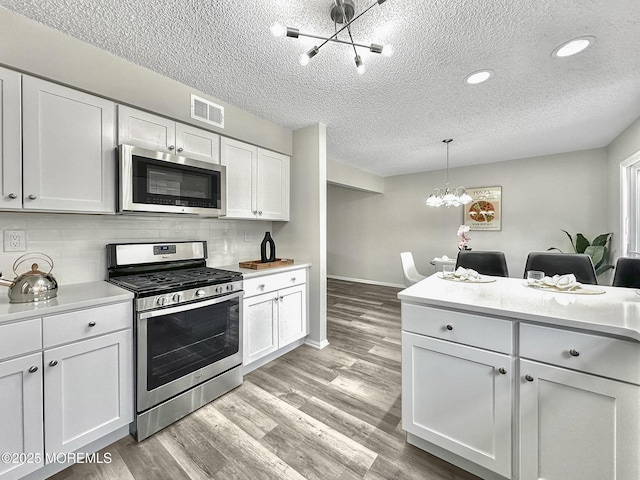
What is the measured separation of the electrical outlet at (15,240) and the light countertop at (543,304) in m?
2.42

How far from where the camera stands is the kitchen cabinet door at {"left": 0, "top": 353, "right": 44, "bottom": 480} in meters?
1.19

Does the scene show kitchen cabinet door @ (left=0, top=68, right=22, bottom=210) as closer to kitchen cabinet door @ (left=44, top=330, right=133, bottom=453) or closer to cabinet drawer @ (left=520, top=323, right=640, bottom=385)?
kitchen cabinet door @ (left=44, top=330, right=133, bottom=453)

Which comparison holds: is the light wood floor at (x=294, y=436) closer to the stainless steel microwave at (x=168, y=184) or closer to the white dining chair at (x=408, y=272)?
the stainless steel microwave at (x=168, y=184)

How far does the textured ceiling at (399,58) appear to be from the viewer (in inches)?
55.4

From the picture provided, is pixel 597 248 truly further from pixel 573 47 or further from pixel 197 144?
pixel 197 144

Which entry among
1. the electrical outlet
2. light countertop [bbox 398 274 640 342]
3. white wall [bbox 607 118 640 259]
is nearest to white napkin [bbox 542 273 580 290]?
light countertop [bbox 398 274 640 342]

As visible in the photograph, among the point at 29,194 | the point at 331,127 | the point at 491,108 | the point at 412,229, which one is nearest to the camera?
the point at 29,194

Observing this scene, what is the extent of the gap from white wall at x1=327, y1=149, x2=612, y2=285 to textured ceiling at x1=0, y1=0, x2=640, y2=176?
3.81 feet

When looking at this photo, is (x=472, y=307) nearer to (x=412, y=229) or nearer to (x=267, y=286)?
(x=267, y=286)

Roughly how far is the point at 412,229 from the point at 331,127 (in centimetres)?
343

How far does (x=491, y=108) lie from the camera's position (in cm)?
262

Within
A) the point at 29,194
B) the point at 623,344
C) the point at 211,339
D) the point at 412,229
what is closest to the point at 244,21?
the point at 29,194

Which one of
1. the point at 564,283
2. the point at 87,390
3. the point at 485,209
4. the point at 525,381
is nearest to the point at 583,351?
the point at 525,381

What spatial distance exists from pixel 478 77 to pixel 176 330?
2985 mm
